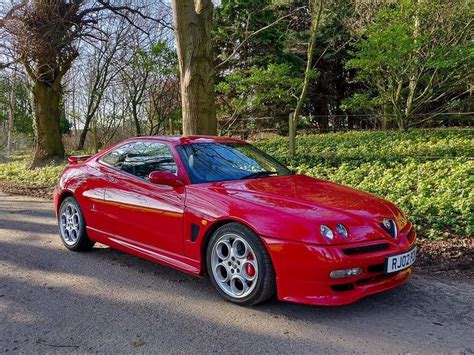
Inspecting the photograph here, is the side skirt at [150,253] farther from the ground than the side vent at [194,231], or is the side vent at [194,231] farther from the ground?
the side vent at [194,231]

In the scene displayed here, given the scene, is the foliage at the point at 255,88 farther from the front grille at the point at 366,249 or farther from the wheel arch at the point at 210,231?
the front grille at the point at 366,249

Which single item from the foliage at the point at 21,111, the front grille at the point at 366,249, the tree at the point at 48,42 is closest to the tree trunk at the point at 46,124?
the tree at the point at 48,42

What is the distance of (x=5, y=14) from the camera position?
1416 cm

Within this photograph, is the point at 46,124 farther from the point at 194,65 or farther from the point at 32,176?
the point at 194,65

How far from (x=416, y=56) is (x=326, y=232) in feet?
43.0

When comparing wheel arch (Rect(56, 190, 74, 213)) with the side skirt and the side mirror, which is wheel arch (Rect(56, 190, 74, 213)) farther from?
the side mirror

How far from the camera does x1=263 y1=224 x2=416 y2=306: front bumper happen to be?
3.15 metres

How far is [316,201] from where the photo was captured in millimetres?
3576

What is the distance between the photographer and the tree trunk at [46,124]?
15.9m

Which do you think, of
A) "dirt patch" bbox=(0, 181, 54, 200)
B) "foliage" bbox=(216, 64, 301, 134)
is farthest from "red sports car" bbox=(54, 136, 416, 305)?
"foliage" bbox=(216, 64, 301, 134)

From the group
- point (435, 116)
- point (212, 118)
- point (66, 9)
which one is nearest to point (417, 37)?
point (435, 116)

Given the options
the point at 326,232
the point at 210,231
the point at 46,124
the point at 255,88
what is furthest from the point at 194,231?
the point at 46,124

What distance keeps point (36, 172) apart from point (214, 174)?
38.3 feet

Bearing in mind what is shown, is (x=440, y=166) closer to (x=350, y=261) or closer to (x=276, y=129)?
(x=350, y=261)
